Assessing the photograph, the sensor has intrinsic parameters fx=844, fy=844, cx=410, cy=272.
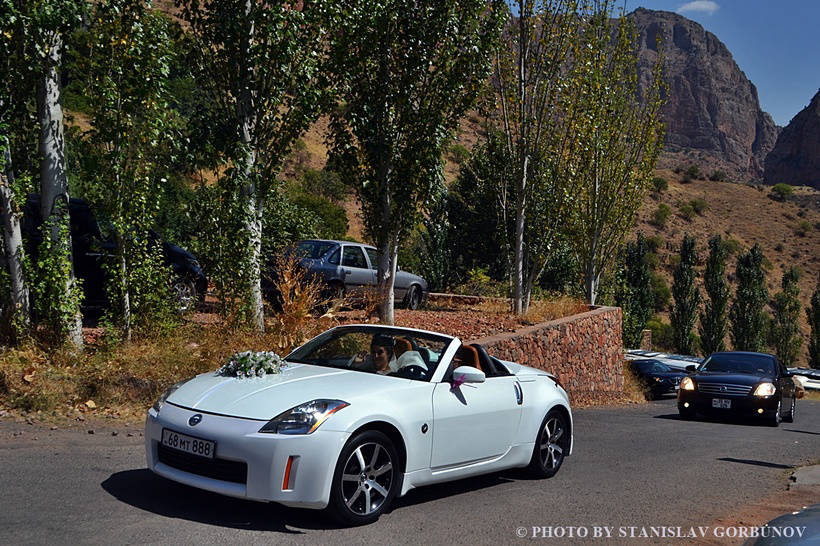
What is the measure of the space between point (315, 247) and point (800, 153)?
157 m

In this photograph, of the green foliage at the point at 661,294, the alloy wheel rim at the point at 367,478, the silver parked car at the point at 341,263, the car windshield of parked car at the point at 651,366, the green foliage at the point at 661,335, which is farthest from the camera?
the green foliage at the point at 661,294

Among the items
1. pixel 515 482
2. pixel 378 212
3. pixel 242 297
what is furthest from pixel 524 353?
pixel 515 482

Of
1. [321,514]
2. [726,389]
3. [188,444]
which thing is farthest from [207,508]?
[726,389]

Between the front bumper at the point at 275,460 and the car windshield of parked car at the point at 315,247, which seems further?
the car windshield of parked car at the point at 315,247

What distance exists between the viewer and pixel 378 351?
712 centimetres

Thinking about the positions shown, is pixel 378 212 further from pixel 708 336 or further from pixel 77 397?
pixel 708 336

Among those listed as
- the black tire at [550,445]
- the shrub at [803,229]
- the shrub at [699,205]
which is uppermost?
the shrub at [699,205]

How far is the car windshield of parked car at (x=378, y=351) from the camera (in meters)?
6.98

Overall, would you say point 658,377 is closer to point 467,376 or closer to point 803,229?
point 467,376

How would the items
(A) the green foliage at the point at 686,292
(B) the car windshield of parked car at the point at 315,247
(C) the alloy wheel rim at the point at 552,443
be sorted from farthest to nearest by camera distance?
(A) the green foliage at the point at 686,292 → (B) the car windshield of parked car at the point at 315,247 → (C) the alloy wheel rim at the point at 552,443

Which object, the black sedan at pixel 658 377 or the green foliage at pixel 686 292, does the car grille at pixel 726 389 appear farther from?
the green foliage at pixel 686 292

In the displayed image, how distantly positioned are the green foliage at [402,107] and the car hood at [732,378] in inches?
257

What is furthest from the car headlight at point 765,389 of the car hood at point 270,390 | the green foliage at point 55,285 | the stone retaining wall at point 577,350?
the green foliage at point 55,285

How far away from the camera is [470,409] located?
22.9 ft
